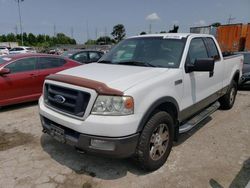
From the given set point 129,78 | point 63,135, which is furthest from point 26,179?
point 129,78

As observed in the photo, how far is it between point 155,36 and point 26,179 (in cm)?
308

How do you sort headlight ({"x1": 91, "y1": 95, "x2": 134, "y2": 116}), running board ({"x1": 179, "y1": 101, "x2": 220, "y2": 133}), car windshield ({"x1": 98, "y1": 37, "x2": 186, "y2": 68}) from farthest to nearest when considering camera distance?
running board ({"x1": 179, "y1": 101, "x2": 220, "y2": 133})
car windshield ({"x1": 98, "y1": 37, "x2": 186, "y2": 68})
headlight ({"x1": 91, "y1": 95, "x2": 134, "y2": 116})

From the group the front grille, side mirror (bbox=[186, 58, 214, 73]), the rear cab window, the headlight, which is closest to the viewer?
the headlight

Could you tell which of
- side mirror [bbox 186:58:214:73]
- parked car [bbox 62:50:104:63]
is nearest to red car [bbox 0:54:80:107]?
parked car [bbox 62:50:104:63]

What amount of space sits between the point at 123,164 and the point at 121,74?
1359 millimetres

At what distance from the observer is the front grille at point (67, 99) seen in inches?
112

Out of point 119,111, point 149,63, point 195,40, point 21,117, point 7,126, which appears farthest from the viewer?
point 21,117

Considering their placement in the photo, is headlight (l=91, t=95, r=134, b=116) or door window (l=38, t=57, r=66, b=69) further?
door window (l=38, t=57, r=66, b=69)

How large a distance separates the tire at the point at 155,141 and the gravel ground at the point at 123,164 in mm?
175

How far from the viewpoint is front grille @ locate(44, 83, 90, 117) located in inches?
112

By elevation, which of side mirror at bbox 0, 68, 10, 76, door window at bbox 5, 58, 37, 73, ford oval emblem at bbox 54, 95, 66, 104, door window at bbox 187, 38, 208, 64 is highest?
door window at bbox 187, 38, 208, 64

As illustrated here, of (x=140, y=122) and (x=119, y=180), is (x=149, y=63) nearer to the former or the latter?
(x=140, y=122)

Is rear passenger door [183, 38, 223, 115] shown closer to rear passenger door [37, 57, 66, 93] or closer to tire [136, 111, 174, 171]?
tire [136, 111, 174, 171]

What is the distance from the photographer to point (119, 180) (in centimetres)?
313
